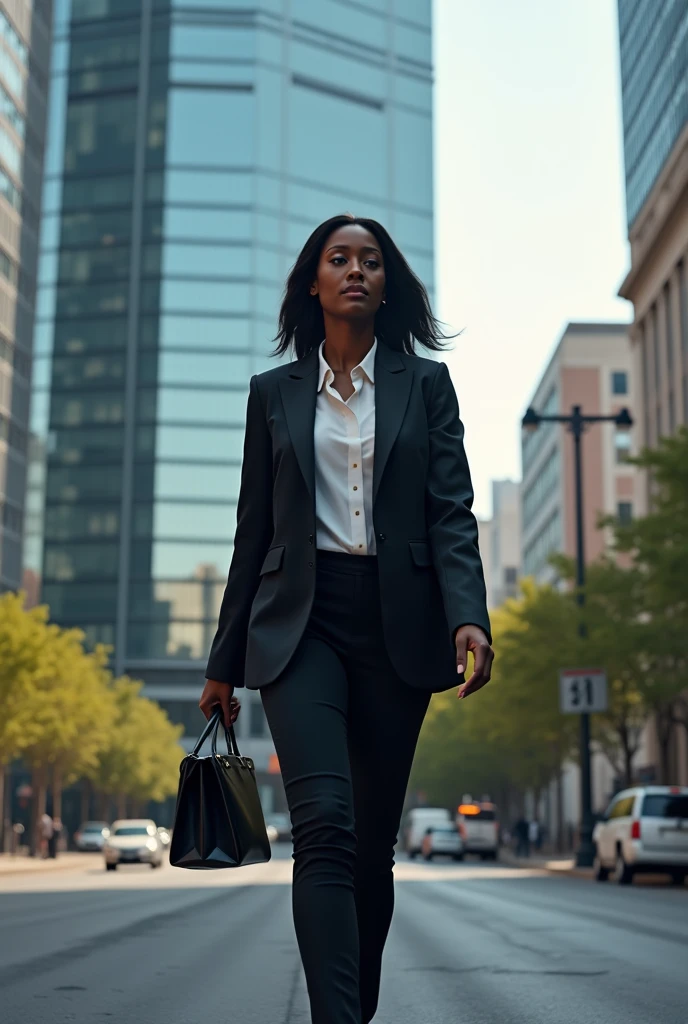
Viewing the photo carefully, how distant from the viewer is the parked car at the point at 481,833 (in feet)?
187

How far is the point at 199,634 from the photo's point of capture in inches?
4267

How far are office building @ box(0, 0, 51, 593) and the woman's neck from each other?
63.0 meters

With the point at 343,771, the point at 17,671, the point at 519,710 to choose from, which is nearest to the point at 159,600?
the point at 519,710

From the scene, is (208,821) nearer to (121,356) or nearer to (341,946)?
(341,946)

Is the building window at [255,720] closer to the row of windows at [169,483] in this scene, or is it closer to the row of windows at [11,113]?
the row of windows at [169,483]

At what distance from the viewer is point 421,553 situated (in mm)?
4234

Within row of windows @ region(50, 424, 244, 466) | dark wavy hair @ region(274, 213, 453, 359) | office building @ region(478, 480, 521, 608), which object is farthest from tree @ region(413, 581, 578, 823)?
office building @ region(478, 480, 521, 608)

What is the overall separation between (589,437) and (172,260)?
35549 mm

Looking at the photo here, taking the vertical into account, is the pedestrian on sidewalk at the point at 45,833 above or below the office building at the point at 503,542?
below

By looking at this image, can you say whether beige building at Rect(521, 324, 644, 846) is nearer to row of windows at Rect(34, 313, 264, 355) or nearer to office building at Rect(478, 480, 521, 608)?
row of windows at Rect(34, 313, 264, 355)

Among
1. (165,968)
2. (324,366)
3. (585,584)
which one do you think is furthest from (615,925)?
(585,584)

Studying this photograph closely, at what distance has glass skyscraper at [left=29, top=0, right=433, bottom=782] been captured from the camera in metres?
109

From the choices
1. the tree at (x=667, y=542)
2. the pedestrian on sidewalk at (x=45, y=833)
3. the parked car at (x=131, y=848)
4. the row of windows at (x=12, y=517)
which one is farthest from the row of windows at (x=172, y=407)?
the tree at (x=667, y=542)

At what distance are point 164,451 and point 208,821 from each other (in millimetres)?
107245
